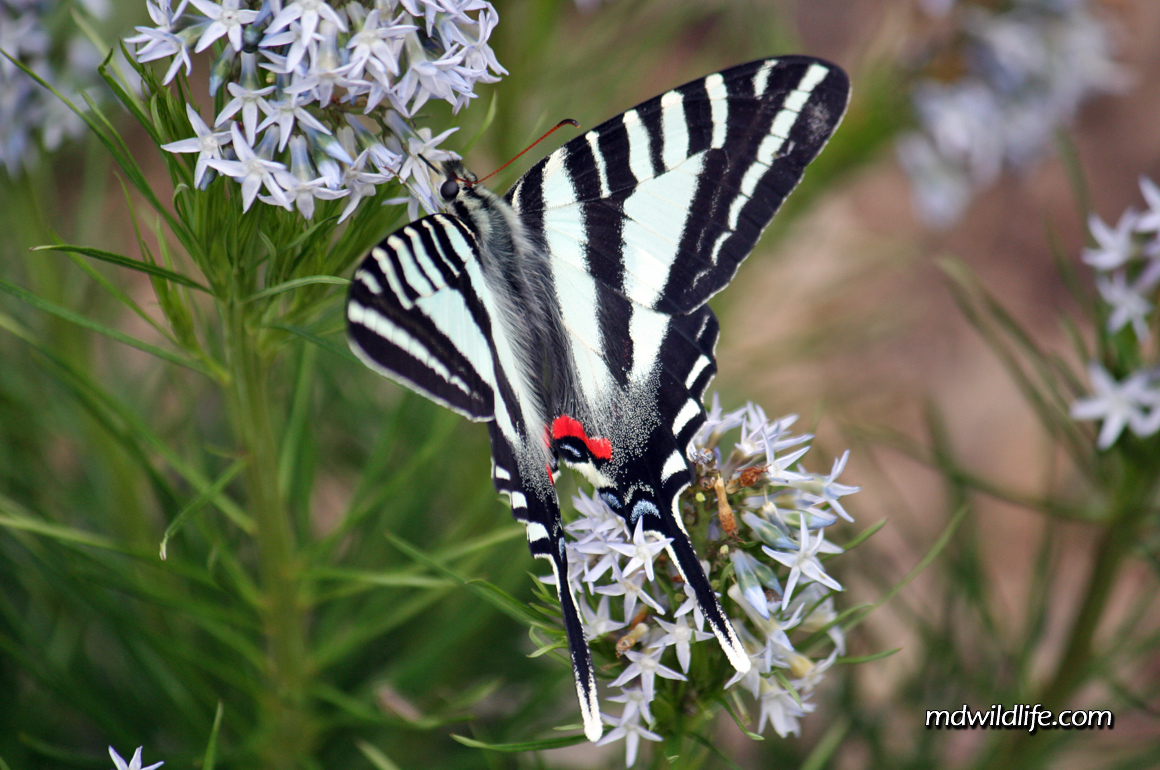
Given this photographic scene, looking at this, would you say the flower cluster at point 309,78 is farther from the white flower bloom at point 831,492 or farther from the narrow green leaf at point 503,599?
the white flower bloom at point 831,492

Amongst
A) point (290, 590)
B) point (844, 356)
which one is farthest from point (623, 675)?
point (844, 356)

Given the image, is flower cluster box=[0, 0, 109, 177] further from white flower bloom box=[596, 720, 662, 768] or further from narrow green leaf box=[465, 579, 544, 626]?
white flower bloom box=[596, 720, 662, 768]

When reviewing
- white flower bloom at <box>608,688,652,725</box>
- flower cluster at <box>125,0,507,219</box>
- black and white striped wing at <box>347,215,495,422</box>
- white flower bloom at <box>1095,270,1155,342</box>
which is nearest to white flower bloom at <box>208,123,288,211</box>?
flower cluster at <box>125,0,507,219</box>

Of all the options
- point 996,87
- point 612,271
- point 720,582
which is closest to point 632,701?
point 720,582

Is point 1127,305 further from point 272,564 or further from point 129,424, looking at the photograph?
point 129,424

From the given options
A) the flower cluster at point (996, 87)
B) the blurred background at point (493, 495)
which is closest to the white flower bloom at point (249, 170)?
the blurred background at point (493, 495)

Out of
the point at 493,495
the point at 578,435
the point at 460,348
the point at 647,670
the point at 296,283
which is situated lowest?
the point at 493,495
